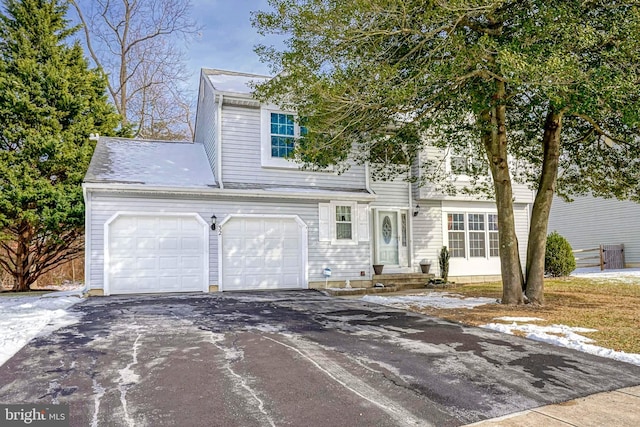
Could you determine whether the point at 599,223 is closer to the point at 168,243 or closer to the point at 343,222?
the point at 343,222

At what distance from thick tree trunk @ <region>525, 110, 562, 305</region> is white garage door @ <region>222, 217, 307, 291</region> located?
234 inches

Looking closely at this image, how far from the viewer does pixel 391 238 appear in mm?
14609

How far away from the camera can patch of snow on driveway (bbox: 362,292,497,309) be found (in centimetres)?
944

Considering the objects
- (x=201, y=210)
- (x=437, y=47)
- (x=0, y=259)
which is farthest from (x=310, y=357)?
(x=0, y=259)

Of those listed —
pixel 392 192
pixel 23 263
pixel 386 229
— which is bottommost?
pixel 23 263

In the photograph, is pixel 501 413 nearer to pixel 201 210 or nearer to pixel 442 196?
pixel 201 210

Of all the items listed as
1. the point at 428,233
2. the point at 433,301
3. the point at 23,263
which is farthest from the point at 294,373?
the point at 23,263

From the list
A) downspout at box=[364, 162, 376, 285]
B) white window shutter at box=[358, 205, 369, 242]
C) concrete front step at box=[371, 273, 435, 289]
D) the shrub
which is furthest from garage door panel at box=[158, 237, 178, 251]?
the shrub

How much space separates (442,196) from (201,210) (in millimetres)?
7869

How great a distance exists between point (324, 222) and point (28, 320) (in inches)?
303

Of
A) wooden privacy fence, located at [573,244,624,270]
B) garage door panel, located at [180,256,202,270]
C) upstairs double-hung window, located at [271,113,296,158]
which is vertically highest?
upstairs double-hung window, located at [271,113,296,158]

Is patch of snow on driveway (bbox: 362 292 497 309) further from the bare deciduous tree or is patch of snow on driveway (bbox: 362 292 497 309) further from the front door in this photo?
the bare deciduous tree

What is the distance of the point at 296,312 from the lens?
27.7 feet

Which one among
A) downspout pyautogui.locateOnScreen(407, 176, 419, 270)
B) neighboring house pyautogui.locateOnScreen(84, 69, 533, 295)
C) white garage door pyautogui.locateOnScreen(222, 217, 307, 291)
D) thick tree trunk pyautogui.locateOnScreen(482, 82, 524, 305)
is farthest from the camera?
downspout pyautogui.locateOnScreen(407, 176, 419, 270)
